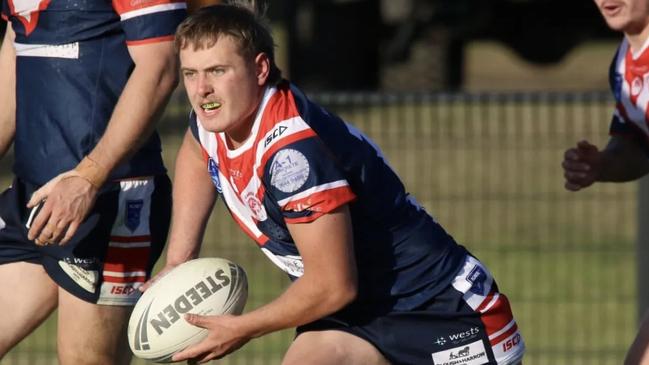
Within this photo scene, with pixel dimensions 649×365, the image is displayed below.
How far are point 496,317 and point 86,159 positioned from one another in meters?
1.45

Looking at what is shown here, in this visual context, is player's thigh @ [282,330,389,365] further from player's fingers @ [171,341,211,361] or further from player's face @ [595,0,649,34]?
player's face @ [595,0,649,34]

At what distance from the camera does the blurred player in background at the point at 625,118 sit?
5.25 metres

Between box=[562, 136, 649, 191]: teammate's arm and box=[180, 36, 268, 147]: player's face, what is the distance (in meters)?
1.56

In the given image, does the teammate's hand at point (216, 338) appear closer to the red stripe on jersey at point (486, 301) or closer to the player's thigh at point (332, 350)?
the player's thigh at point (332, 350)

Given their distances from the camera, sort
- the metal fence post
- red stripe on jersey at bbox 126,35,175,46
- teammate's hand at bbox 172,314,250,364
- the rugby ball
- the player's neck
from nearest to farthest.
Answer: teammate's hand at bbox 172,314,250,364 → the rugby ball → red stripe on jersey at bbox 126,35,175,46 → the player's neck → the metal fence post

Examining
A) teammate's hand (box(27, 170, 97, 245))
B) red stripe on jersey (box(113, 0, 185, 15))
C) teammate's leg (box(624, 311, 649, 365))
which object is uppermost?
red stripe on jersey (box(113, 0, 185, 15))

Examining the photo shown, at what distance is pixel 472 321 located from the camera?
486 cm

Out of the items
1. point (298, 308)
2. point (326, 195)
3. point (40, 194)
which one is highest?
point (326, 195)

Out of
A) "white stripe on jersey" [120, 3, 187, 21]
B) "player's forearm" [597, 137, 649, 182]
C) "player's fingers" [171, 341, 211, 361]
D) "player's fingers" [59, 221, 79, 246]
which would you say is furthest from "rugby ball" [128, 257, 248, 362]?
"player's forearm" [597, 137, 649, 182]

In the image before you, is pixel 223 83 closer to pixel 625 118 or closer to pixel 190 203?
pixel 190 203

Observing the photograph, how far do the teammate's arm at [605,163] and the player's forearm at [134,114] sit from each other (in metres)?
1.61

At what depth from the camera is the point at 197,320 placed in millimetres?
4535

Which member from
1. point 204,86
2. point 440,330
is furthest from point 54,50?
point 440,330

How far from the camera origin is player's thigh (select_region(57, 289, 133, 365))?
5.29 m
